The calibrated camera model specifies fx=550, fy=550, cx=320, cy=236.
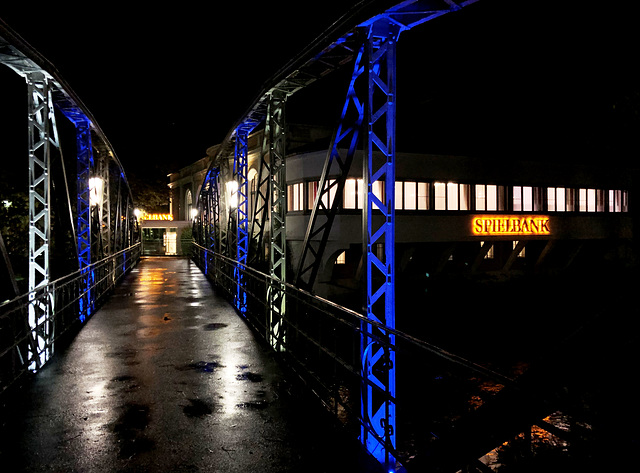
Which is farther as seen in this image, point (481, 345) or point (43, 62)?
point (481, 345)

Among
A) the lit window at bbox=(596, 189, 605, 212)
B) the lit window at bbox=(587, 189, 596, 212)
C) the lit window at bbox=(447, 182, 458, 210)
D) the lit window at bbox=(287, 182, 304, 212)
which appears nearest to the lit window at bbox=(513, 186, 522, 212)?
the lit window at bbox=(447, 182, 458, 210)

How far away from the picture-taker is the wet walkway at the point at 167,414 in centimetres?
465

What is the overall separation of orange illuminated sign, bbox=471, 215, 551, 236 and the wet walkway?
58.3 feet

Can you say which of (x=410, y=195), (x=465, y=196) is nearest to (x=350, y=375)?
(x=410, y=195)

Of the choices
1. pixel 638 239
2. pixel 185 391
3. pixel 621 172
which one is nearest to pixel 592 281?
pixel 638 239

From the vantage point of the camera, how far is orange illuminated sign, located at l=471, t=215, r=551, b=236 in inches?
1001

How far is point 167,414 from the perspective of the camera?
19.0 ft

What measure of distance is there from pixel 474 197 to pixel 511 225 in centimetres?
250

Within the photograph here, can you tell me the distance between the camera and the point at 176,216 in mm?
54000

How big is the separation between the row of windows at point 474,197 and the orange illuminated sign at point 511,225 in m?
0.48

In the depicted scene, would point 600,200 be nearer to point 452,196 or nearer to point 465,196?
point 465,196

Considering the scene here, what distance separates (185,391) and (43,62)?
5.19 metres

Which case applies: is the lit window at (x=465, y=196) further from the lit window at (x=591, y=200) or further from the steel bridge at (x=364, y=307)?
the steel bridge at (x=364, y=307)

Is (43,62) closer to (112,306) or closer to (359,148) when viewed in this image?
(112,306)
